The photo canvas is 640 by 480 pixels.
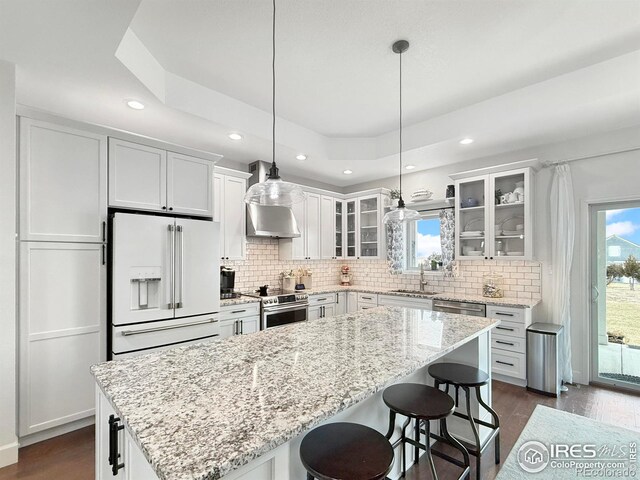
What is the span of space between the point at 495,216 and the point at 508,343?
153cm

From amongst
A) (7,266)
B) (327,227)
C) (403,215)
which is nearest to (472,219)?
(403,215)

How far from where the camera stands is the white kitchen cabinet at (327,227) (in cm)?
527

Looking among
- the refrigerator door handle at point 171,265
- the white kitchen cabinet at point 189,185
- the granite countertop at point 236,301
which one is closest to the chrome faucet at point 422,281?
the granite countertop at point 236,301

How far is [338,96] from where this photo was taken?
329cm

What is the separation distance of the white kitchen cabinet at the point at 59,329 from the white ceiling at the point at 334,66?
1361 mm

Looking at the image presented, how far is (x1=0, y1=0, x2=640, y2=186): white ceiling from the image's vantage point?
209cm

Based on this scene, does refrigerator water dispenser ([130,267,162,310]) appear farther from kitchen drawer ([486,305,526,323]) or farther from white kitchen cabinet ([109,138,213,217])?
kitchen drawer ([486,305,526,323])

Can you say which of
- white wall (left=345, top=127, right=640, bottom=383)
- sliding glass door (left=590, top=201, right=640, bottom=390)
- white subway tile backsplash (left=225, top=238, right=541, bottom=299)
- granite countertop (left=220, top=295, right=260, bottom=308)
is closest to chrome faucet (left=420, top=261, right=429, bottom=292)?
white subway tile backsplash (left=225, top=238, right=541, bottom=299)

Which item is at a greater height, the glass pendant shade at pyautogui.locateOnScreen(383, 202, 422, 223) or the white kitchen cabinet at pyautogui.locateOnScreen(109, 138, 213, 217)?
the white kitchen cabinet at pyautogui.locateOnScreen(109, 138, 213, 217)

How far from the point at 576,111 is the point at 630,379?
2891 millimetres

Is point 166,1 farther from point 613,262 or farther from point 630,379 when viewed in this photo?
point 630,379

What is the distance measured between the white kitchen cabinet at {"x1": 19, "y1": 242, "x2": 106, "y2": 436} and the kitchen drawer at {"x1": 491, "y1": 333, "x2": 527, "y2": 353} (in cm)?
404

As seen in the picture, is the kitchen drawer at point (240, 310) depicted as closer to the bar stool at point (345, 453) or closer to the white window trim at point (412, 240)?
the bar stool at point (345, 453)

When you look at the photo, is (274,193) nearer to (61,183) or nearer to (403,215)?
(403,215)
